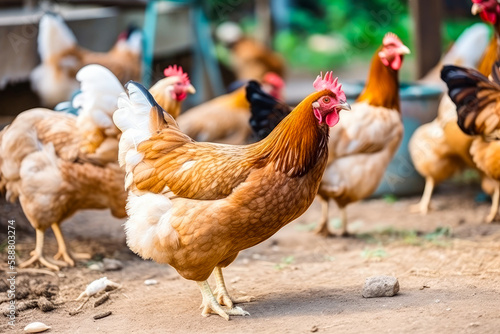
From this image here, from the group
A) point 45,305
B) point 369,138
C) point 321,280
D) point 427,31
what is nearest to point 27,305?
point 45,305

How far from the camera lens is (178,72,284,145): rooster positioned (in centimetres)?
744

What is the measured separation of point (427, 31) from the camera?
818 centimetres

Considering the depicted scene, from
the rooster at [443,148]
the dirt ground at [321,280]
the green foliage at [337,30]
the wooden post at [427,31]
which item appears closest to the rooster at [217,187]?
the dirt ground at [321,280]

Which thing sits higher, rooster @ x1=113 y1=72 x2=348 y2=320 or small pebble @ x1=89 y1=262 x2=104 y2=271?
rooster @ x1=113 y1=72 x2=348 y2=320

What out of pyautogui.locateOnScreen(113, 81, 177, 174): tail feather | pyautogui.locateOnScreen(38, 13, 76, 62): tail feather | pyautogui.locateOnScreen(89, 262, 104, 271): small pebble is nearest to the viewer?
pyautogui.locateOnScreen(113, 81, 177, 174): tail feather

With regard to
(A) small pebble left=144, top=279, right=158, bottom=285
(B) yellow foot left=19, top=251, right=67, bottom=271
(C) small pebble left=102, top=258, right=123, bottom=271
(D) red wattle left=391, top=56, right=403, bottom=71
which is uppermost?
(D) red wattle left=391, top=56, right=403, bottom=71

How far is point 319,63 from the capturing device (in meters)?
14.9

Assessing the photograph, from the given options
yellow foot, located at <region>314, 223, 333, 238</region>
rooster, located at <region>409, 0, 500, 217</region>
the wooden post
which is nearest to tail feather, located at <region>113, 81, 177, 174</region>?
yellow foot, located at <region>314, 223, 333, 238</region>

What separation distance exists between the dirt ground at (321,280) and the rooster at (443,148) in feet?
0.94

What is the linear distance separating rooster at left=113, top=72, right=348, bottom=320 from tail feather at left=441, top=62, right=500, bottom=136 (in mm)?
1601

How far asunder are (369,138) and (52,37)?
167 inches

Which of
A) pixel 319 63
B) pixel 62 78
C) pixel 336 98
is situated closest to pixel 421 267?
pixel 336 98

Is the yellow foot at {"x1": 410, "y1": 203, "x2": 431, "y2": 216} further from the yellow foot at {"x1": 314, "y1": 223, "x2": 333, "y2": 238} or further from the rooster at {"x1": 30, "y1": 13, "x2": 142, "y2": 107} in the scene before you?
the rooster at {"x1": 30, "y1": 13, "x2": 142, "y2": 107}

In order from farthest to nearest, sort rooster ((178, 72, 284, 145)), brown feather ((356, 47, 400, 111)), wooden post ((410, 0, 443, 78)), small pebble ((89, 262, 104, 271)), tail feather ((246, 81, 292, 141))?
1. wooden post ((410, 0, 443, 78))
2. rooster ((178, 72, 284, 145))
3. brown feather ((356, 47, 400, 111))
4. tail feather ((246, 81, 292, 141))
5. small pebble ((89, 262, 104, 271))
